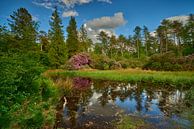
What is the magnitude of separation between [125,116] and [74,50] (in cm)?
4099

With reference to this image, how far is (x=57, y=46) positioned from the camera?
144 feet

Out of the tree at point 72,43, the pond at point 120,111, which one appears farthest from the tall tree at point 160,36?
the pond at point 120,111

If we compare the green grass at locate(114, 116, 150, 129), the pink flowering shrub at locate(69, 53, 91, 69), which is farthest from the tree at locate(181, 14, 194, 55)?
the green grass at locate(114, 116, 150, 129)

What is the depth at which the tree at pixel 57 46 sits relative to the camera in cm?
4291

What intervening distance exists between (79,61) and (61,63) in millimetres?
4936

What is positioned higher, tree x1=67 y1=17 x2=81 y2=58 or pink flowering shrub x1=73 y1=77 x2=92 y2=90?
tree x1=67 y1=17 x2=81 y2=58

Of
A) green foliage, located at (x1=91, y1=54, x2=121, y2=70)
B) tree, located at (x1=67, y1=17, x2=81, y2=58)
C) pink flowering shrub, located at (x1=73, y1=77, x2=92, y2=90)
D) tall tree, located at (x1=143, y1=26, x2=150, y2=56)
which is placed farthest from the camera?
tall tree, located at (x1=143, y1=26, x2=150, y2=56)

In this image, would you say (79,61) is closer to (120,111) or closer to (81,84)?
(81,84)

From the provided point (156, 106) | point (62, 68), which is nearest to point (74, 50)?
point (62, 68)

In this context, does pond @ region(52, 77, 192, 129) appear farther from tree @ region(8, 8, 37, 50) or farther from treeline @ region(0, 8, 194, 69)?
tree @ region(8, 8, 37, 50)

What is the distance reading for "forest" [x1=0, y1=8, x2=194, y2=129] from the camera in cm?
723

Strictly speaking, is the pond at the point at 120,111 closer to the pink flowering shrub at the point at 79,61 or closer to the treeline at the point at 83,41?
the treeline at the point at 83,41

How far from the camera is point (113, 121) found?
31.9 feet

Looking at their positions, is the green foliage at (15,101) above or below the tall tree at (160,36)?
below
